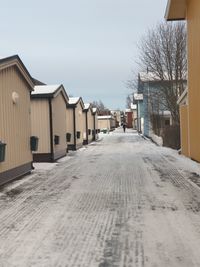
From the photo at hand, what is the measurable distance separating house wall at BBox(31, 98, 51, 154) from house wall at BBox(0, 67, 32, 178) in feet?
12.9

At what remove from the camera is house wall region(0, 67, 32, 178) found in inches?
467

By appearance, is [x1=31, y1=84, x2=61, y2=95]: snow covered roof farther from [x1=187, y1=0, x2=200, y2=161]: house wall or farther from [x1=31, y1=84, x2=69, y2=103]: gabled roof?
[x1=187, y1=0, x2=200, y2=161]: house wall

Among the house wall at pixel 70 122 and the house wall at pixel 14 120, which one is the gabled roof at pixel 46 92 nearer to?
the house wall at pixel 14 120

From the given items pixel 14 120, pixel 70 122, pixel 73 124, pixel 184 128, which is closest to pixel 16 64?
pixel 14 120

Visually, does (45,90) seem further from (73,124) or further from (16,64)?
(73,124)

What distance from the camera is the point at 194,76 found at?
1630 cm

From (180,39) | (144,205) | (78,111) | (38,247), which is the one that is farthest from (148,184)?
(180,39)

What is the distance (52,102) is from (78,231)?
43.0ft

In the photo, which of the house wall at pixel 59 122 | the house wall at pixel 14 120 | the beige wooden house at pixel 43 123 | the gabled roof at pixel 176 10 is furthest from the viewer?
the house wall at pixel 59 122

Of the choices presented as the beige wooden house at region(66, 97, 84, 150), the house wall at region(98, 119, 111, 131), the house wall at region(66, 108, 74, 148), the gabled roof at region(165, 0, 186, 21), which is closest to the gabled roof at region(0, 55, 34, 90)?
Answer: the gabled roof at region(165, 0, 186, 21)

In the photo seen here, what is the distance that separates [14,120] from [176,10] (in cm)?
957

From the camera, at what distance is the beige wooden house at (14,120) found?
1175 cm

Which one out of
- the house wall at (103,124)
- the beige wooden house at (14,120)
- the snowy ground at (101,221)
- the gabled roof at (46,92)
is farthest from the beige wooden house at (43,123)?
the house wall at (103,124)

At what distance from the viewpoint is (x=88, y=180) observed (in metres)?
12.2
